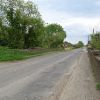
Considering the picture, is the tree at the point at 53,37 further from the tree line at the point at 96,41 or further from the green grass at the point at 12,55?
the green grass at the point at 12,55

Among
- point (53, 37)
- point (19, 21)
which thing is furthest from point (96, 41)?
point (53, 37)

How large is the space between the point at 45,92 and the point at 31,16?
66918mm

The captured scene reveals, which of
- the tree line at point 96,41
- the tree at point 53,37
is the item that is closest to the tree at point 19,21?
the tree line at point 96,41

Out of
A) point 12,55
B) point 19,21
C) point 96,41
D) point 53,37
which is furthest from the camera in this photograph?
point 53,37

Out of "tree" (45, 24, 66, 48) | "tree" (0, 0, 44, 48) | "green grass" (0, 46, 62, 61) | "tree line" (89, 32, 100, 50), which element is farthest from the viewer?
"tree" (45, 24, 66, 48)

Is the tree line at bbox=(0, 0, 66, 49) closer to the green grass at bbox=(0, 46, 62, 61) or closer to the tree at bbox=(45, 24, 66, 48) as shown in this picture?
the green grass at bbox=(0, 46, 62, 61)

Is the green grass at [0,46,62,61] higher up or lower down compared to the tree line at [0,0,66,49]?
lower down

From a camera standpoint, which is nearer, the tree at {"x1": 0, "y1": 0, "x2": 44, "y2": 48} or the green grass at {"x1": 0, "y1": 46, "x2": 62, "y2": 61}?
the green grass at {"x1": 0, "y1": 46, "x2": 62, "y2": 61}

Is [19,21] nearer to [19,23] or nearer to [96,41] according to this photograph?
[19,23]

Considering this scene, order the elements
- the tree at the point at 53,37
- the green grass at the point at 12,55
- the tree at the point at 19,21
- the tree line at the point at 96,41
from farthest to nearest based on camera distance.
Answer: the tree at the point at 53,37, the tree at the point at 19,21, the tree line at the point at 96,41, the green grass at the point at 12,55

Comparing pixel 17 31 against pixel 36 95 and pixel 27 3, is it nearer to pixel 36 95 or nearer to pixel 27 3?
pixel 27 3

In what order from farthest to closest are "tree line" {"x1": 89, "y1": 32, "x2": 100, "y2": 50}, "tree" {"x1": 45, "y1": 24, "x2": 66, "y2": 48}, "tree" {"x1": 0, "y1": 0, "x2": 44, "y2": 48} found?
"tree" {"x1": 45, "y1": 24, "x2": 66, "y2": 48}, "tree" {"x1": 0, "y1": 0, "x2": 44, "y2": 48}, "tree line" {"x1": 89, "y1": 32, "x2": 100, "y2": 50}

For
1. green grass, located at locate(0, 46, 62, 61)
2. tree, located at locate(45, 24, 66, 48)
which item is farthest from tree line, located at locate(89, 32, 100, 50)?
tree, located at locate(45, 24, 66, 48)

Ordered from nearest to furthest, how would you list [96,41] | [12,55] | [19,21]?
[12,55]
[96,41]
[19,21]
